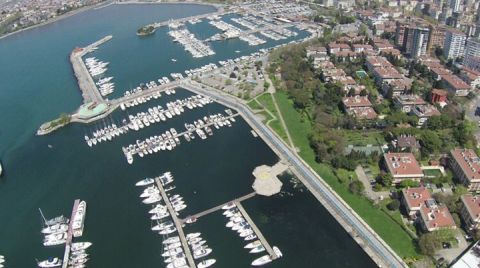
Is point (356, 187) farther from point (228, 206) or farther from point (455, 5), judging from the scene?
point (455, 5)

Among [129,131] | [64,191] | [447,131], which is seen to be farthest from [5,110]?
[447,131]

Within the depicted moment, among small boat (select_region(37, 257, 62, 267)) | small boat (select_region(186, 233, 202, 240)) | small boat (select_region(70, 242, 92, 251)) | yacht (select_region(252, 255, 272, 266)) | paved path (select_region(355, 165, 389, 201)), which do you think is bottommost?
yacht (select_region(252, 255, 272, 266))

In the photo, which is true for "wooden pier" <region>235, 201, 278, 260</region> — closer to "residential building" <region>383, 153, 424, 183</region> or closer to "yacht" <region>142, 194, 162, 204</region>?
"yacht" <region>142, 194, 162, 204</region>

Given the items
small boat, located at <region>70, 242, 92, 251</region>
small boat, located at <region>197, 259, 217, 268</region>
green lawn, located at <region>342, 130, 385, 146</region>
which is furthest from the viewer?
green lawn, located at <region>342, 130, 385, 146</region>

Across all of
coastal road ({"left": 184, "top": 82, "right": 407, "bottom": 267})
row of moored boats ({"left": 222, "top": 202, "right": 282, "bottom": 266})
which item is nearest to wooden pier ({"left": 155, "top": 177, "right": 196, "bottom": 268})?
row of moored boats ({"left": 222, "top": 202, "right": 282, "bottom": 266})

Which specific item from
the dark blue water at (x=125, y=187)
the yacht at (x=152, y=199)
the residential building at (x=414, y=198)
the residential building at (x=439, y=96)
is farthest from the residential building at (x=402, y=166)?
the yacht at (x=152, y=199)

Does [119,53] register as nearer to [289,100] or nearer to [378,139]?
[289,100]

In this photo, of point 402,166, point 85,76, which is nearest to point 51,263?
point 402,166
